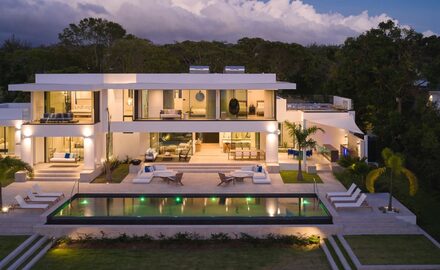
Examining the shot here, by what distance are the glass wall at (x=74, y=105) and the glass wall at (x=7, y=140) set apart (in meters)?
4.75

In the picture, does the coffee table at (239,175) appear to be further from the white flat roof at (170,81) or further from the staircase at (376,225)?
the staircase at (376,225)

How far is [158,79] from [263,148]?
7.90 m

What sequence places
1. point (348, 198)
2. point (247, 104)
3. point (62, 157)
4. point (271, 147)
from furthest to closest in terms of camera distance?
point (247, 104) < point (271, 147) < point (62, 157) < point (348, 198)

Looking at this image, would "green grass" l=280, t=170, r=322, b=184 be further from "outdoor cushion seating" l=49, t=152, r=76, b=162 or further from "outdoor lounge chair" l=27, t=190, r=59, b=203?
"outdoor cushion seating" l=49, t=152, r=76, b=162

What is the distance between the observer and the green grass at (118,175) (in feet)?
87.2

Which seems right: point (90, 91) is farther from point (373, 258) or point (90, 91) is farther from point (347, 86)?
point (347, 86)

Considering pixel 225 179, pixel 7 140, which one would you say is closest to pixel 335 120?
pixel 225 179

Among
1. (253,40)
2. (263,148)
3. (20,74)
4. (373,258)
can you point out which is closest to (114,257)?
(373,258)

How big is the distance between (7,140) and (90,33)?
44.5 meters

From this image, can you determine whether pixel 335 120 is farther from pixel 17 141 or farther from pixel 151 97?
pixel 17 141

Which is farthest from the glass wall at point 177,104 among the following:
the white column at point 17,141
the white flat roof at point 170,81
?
the white column at point 17,141

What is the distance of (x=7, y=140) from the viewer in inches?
1294

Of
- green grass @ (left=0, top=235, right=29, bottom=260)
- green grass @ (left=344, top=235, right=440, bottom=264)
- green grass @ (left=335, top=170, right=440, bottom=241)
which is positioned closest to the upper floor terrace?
green grass @ (left=335, top=170, right=440, bottom=241)

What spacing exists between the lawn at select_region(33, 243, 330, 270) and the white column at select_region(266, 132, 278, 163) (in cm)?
1196
